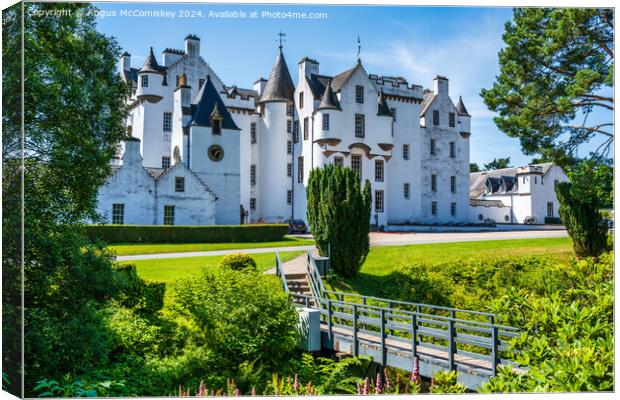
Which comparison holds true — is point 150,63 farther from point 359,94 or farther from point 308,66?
point 359,94

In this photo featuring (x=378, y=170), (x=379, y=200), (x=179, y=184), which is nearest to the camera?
(x=179, y=184)

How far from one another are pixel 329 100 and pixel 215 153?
328cm

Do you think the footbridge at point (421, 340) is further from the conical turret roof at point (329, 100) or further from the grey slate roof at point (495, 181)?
the conical turret roof at point (329, 100)

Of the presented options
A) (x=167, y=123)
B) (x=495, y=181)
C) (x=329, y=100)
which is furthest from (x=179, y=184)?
(x=495, y=181)

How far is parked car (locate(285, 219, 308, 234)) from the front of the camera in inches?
505

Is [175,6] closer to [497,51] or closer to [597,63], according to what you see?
[497,51]

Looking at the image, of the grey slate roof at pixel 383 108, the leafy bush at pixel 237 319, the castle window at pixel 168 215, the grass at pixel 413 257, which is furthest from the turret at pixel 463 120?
the castle window at pixel 168 215

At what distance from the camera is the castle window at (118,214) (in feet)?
30.6

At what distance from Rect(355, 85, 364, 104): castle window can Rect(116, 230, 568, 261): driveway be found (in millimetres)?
3314

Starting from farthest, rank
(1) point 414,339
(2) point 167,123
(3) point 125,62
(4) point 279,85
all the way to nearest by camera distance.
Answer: (2) point 167,123 < (4) point 279,85 < (3) point 125,62 < (1) point 414,339

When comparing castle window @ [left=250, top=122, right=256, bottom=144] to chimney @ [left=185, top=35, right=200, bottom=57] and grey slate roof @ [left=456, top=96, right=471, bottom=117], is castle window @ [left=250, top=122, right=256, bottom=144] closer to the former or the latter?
grey slate roof @ [left=456, top=96, right=471, bottom=117]

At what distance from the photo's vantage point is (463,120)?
11.3 metres

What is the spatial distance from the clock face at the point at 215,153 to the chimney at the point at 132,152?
2.44 m

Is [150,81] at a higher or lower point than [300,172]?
higher
